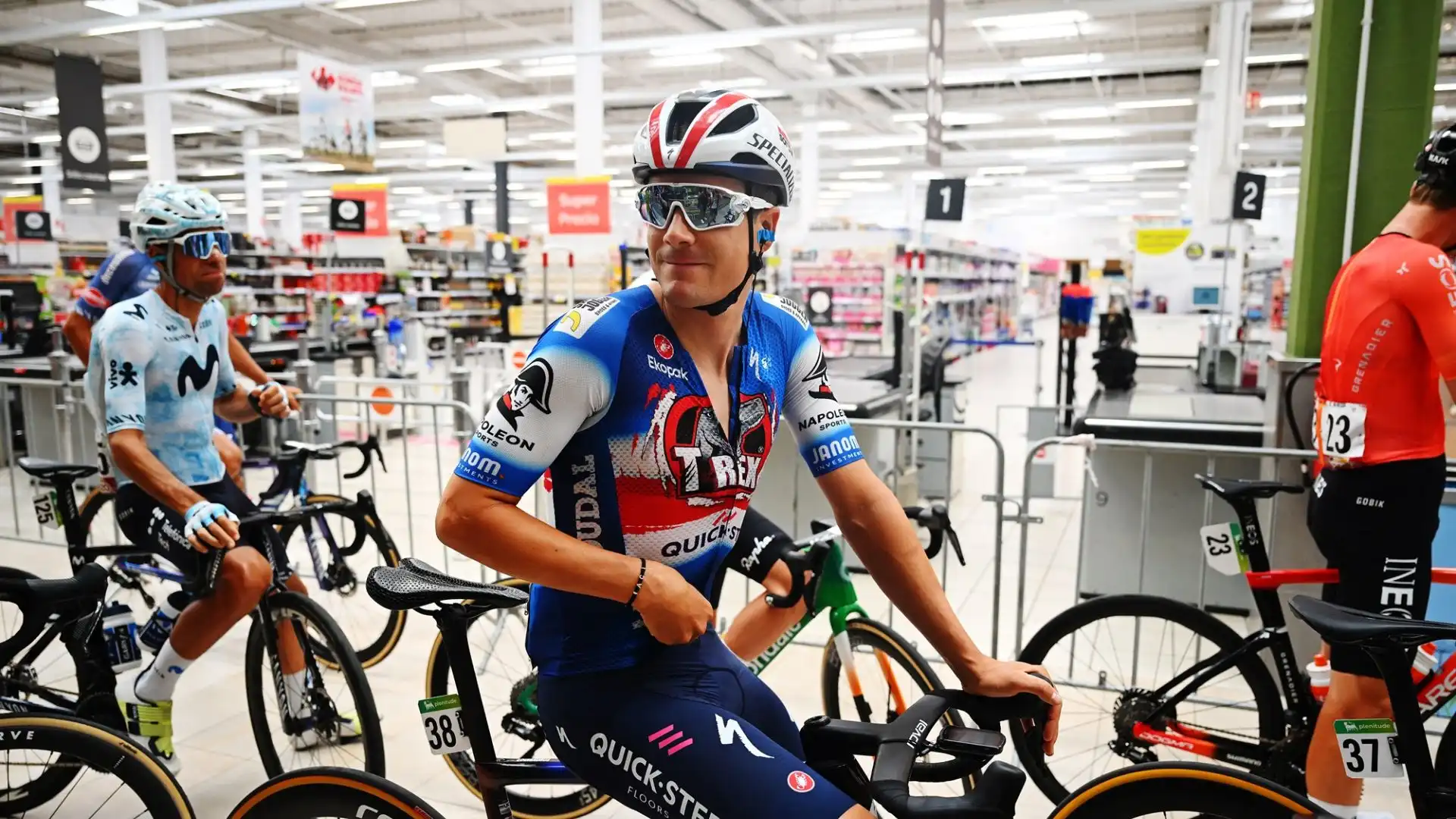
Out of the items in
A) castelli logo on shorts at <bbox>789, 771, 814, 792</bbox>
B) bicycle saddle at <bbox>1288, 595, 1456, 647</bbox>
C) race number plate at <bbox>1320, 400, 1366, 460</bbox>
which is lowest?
castelli logo on shorts at <bbox>789, 771, 814, 792</bbox>

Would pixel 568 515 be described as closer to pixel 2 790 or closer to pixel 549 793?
pixel 549 793

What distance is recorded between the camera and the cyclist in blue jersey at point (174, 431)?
2.68 metres

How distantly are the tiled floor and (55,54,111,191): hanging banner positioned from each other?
21.7 feet

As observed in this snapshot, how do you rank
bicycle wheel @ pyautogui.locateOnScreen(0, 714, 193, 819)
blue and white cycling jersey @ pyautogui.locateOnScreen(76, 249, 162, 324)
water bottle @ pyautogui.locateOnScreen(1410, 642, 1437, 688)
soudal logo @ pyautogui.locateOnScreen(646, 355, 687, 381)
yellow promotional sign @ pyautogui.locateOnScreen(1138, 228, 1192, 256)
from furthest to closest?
yellow promotional sign @ pyautogui.locateOnScreen(1138, 228, 1192, 256) < blue and white cycling jersey @ pyautogui.locateOnScreen(76, 249, 162, 324) < water bottle @ pyautogui.locateOnScreen(1410, 642, 1437, 688) < bicycle wheel @ pyautogui.locateOnScreen(0, 714, 193, 819) < soudal logo @ pyautogui.locateOnScreen(646, 355, 687, 381)

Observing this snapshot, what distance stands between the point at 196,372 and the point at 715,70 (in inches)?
656

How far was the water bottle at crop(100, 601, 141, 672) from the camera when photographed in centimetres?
279

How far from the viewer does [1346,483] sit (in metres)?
2.37

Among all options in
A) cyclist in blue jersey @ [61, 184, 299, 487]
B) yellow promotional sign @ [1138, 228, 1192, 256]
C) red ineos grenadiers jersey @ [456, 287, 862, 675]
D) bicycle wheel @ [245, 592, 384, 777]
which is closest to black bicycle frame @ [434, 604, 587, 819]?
red ineos grenadiers jersey @ [456, 287, 862, 675]

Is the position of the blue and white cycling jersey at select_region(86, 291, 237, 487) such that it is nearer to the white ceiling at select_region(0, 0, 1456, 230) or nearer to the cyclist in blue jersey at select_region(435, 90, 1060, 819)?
the cyclist in blue jersey at select_region(435, 90, 1060, 819)

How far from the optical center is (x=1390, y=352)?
2.26 m

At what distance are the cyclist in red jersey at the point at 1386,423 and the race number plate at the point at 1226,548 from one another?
318 millimetres

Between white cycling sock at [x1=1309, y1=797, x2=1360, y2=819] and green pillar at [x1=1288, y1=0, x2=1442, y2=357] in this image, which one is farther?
green pillar at [x1=1288, y1=0, x2=1442, y2=357]

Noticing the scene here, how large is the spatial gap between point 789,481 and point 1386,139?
3.17 meters

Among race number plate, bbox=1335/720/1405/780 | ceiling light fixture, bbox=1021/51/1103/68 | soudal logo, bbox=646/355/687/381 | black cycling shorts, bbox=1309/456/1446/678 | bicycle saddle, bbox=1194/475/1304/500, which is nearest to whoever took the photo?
soudal logo, bbox=646/355/687/381
